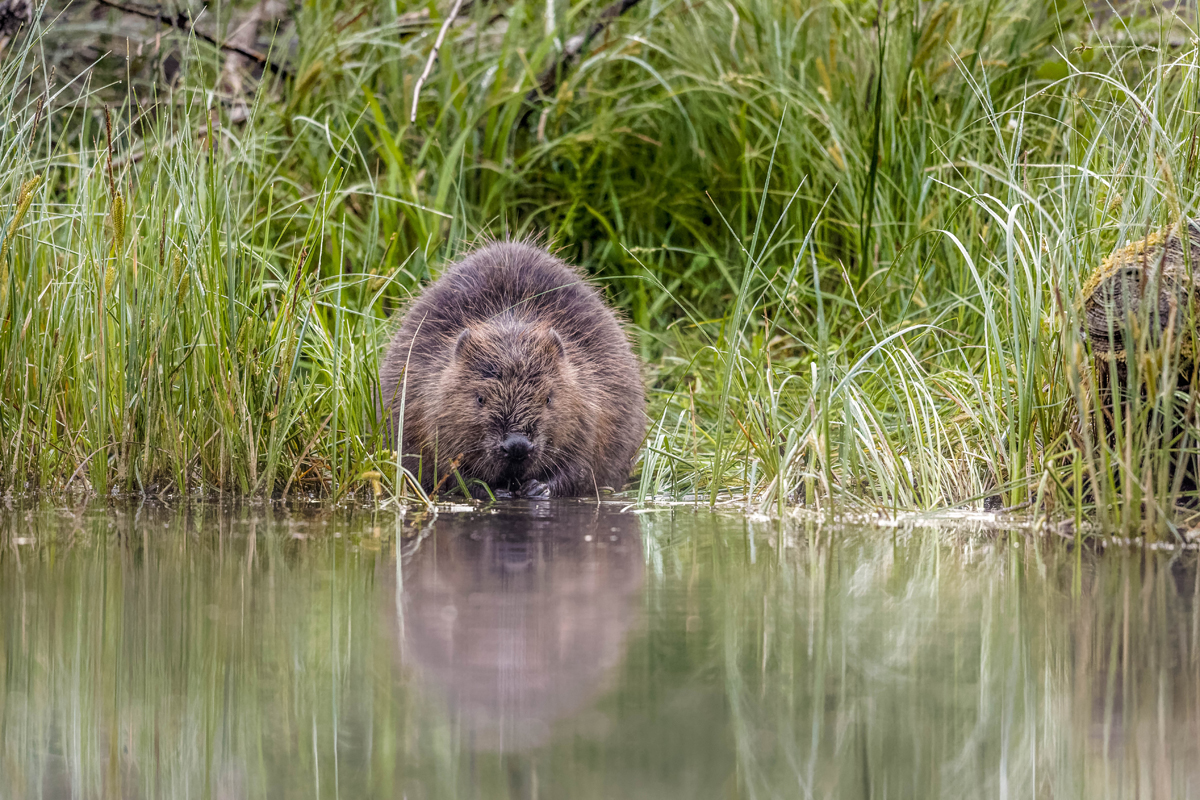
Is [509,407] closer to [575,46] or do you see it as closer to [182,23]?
[575,46]

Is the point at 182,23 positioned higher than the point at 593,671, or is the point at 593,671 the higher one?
the point at 182,23

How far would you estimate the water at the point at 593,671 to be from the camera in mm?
1533

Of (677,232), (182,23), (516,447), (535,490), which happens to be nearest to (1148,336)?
(516,447)

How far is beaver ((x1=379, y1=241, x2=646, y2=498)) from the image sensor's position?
4383 millimetres

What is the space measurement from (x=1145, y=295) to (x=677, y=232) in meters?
3.42

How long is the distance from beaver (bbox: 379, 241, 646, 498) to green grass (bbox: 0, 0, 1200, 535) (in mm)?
215

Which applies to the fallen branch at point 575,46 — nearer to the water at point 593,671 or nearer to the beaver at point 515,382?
the beaver at point 515,382

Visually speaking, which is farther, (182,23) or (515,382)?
(182,23)

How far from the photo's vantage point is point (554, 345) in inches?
178

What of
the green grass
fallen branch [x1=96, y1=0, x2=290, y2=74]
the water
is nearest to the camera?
the water

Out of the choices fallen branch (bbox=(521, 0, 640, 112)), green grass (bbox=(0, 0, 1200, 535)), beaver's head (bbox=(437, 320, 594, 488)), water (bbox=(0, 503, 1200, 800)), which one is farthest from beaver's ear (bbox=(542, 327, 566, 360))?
fallen branch (bbox=(521, 0, 640, 112))

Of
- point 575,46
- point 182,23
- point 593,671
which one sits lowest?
point 593,671

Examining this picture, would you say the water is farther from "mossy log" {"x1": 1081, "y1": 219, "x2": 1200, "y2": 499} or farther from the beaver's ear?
the beaver's ear

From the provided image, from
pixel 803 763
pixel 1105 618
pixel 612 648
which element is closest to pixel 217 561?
pixel 612 648
